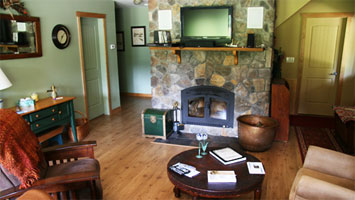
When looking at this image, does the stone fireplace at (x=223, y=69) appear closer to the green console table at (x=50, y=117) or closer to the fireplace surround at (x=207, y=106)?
the fireplace surround at (x=207, y=106)

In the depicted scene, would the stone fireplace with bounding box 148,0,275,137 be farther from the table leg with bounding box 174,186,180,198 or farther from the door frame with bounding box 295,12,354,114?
the table leg with bounding box 174,186,180,198

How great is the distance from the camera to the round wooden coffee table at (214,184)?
217cm

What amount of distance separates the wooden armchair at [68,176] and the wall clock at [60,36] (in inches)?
89.0

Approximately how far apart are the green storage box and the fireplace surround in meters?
0.37

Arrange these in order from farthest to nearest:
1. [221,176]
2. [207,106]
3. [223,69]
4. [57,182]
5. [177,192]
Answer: [207,106]
[223,69]
[177,192]
[221,176]
[57,182]

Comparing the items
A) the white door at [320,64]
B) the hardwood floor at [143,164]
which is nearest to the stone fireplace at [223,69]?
the hardwood floor at [143,164]

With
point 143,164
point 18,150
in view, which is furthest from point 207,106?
point 18,150

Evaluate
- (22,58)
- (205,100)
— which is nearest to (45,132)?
(22,58)

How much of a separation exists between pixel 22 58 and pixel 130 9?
372 centimetres

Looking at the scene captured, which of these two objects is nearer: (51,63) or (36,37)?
(36,37)

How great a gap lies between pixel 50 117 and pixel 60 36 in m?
1.39

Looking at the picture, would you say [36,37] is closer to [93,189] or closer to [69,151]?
[69,151]

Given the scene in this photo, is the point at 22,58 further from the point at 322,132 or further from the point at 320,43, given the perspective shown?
the point at 320,43

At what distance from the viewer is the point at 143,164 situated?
347cm
